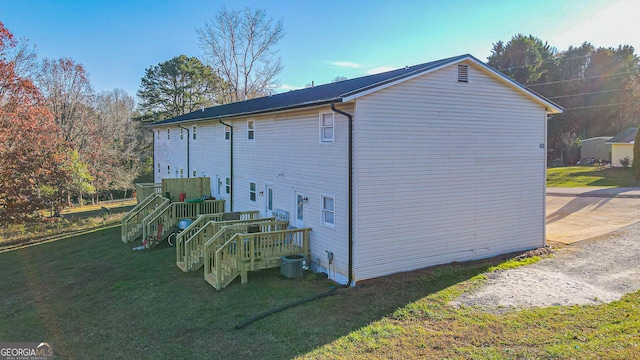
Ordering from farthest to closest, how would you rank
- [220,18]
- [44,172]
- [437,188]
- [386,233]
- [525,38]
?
[525,38], [220,18], [44,172], [437,188], [386,233]

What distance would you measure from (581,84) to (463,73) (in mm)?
47052

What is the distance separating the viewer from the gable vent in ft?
38.6

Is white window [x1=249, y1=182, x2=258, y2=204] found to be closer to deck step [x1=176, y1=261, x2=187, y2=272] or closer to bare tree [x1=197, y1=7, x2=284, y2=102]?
deck step [x1=176, y1=261, x2=187, y2=272]

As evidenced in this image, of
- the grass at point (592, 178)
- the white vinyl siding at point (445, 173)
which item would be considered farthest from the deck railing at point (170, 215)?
the grass at point (592, 178)

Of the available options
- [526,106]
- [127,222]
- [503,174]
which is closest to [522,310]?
[503,174]

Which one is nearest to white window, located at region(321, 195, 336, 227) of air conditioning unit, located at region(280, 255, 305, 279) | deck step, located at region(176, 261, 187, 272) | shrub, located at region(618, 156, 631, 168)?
air conditioning unit, located at region(280, 255, 305, 279)

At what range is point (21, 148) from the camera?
70.3 feet

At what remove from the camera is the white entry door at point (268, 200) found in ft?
47.1

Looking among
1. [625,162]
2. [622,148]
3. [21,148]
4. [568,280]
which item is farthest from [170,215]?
[622,148]

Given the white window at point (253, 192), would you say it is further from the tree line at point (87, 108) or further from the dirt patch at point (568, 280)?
the tree line at point (87, 108)

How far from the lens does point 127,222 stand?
60.9 feet

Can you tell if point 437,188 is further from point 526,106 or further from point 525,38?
point 525,38

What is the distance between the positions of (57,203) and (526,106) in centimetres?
2423

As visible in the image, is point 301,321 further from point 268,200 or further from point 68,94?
point 68,94
